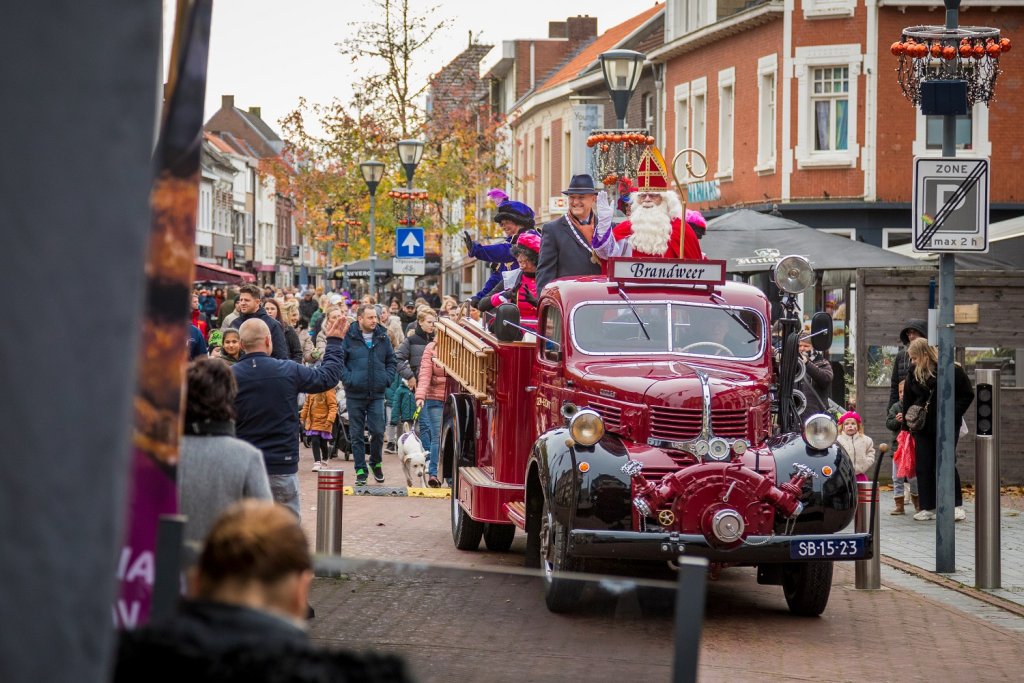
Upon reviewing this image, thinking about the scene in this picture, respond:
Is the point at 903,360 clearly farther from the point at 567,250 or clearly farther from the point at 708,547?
the point at 708,547

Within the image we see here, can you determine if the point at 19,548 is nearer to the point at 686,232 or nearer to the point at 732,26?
the point at 686,232

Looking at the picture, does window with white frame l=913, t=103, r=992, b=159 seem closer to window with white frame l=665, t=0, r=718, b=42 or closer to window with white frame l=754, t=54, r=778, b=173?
window with white frame l=754, t=54, r=778, b=173

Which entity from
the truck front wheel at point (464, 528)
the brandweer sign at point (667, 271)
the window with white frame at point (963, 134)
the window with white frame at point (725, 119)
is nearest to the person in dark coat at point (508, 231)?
the truck front wheel at point (464, 528)

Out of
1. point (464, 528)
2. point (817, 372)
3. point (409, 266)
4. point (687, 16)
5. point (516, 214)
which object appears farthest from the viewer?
point (687, 16)

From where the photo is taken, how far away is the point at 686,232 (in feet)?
41.1

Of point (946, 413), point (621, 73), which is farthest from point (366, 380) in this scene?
point (946, 413)

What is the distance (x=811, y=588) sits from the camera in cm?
1011

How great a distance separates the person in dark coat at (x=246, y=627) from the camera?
2434 mm

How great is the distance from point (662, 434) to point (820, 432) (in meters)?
1.02

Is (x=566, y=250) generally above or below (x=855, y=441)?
above

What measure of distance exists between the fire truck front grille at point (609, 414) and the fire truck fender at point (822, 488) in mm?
1044

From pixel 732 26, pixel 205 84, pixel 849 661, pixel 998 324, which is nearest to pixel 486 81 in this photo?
pixel 732 26

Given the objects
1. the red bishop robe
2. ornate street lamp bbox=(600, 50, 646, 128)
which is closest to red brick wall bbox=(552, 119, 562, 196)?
ornate street lamp bbox=(600, 50, 646, 128)

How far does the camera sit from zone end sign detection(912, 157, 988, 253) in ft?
39.0
